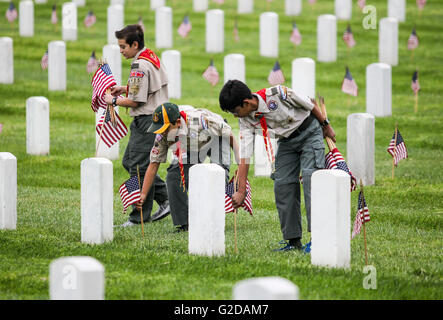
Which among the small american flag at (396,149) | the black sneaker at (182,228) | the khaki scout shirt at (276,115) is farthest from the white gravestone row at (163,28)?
the khaki scout shirt at (276,115)

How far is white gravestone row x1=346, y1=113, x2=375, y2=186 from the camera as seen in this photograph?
10312 millimetres

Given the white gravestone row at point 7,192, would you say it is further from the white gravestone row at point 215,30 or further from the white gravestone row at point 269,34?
the white gravestone row at point 215,30

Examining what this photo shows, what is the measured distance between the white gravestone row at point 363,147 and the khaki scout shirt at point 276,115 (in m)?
3.40

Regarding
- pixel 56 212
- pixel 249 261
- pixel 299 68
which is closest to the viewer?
pixel 249 261

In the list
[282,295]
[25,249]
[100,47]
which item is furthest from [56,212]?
[100,47]

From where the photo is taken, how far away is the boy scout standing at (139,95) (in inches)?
326

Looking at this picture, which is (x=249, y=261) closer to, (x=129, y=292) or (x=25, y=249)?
(x=129, y=292)

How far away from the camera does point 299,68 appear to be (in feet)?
43.2

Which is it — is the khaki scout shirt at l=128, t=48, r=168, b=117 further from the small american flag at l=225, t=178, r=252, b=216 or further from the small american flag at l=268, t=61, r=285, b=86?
the small american flag at l=268, t=61, r=285, b=86

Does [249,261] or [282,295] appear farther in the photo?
[249,261]

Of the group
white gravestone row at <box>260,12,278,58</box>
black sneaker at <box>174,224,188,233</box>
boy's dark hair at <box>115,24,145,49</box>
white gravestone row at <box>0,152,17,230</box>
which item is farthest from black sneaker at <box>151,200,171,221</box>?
white gravestone row at <box>260,12,278,58</box>

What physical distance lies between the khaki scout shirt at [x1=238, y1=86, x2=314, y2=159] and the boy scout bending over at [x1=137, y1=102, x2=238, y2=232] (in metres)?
0.85
